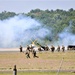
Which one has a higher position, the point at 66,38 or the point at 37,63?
the point at 66,38

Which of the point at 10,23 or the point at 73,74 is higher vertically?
the point at 10,23

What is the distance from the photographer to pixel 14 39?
122 metres

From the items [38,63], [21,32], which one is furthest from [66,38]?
[38,63]

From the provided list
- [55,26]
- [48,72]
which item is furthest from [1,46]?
[48,72]

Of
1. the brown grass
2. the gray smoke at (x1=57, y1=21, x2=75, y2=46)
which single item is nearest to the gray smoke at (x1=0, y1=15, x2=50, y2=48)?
the gray smoke at (x1=57, y1=21, x2=75, y2=46)

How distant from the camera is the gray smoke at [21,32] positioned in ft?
374

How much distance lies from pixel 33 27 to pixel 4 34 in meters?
7.46

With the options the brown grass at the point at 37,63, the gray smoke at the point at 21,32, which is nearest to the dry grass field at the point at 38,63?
the brown grass at the point at 37,63

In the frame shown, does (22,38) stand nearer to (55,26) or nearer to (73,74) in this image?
(55,26)

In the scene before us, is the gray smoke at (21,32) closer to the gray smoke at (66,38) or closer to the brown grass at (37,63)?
the gray smoke at (66,38)

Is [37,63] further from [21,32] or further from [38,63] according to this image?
[21,32]

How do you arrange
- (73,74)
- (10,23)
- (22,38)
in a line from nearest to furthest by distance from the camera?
(73,74) < (10,23) < (22,38)

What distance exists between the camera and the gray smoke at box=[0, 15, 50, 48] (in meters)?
114

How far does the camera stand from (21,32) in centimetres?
11931
